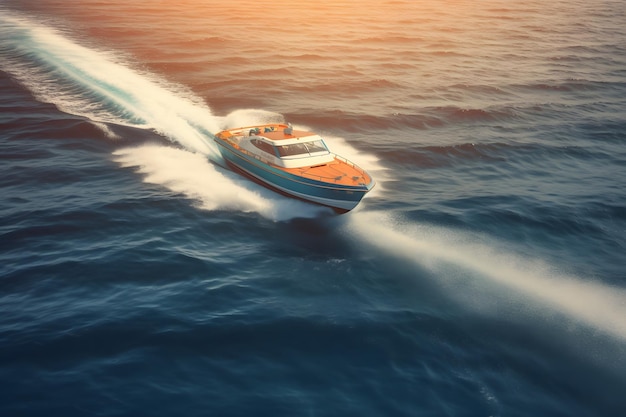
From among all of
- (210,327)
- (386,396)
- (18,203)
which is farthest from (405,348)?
(18,203)

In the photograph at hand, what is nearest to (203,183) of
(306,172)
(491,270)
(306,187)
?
(306,172)

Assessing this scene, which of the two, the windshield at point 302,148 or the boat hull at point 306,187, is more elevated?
the windshield at point 302,148

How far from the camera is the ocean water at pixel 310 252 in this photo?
17.9 metres

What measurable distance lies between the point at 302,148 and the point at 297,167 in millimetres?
1670

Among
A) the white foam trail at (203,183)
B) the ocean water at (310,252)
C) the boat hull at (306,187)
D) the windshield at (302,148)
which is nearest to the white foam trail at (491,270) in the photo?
the ocean water at (310,252)

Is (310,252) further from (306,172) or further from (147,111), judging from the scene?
(147,111)

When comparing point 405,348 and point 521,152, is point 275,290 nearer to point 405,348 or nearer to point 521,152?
point 405,348

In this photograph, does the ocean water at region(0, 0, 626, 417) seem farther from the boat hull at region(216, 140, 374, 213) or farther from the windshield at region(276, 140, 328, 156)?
the windshield at region(276, 140, 328, 156)

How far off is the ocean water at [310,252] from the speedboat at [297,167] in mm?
1110

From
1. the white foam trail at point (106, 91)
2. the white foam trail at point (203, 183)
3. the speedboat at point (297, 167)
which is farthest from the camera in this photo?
the white foam trail at point (106, 91)

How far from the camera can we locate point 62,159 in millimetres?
37844

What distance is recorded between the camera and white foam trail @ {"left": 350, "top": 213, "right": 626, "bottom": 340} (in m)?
22.0

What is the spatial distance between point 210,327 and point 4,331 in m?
7.80

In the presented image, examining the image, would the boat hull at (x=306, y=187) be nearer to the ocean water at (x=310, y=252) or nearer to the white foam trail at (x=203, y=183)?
the white foam trail at (x=203, y=183)
